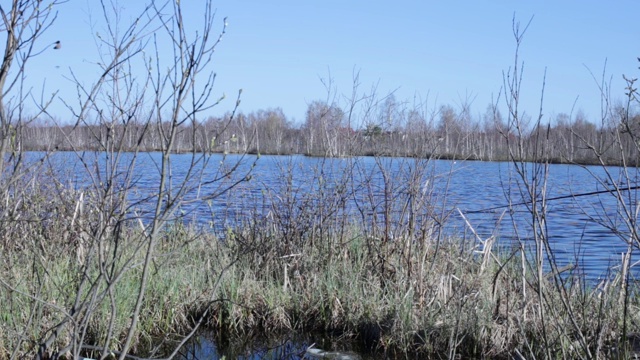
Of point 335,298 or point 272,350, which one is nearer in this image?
point 272,350

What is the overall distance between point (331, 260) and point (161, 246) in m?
2.18

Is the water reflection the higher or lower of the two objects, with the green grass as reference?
lower

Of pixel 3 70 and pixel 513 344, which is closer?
pixel 3 70

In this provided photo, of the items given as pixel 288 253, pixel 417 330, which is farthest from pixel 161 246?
pixel 417 330

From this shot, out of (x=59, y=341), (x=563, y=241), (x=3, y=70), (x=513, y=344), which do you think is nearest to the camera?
(x=3, y=70)

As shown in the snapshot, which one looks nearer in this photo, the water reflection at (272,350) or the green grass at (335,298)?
the green grass at (335,298)

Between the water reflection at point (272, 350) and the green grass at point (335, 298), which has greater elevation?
the green grass at point (335, 298)

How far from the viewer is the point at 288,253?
7.18 metres

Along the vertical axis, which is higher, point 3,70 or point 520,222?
point 3,70

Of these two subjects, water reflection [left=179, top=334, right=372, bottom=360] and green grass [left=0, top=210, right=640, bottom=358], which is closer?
green grass [left=0, top=210, right=640, bottom=358]

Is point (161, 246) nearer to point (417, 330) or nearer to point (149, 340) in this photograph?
point (149, 340)

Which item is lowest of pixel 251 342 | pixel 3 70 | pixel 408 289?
pixel 251 342

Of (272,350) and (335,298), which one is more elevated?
(335,298)

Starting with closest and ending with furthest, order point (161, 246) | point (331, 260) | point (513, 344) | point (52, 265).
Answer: point (513, 344) → point (52, 265) → point (331, 260) → point (161, 246)
